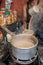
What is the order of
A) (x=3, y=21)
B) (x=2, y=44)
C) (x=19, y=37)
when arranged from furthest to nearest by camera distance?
(x=3, y=21) < (x=2, y=44) < (x=19, y=37)

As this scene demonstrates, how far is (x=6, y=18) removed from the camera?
1.42 meters

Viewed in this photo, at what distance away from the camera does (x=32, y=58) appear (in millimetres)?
728

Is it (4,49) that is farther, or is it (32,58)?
(4,49)

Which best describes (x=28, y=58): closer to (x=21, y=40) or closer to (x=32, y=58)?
(x=32, y=58)

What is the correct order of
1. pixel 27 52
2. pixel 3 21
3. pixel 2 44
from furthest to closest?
pixel 3 21
pixel 2 44
pixel 27 52

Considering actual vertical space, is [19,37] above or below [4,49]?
above

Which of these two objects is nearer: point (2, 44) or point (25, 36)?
point (25, 36)

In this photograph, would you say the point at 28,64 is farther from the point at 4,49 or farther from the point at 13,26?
the point at 13,26

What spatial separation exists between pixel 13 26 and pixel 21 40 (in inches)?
25.7

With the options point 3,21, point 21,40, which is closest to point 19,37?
point 21,40

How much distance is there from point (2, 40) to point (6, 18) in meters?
0.48

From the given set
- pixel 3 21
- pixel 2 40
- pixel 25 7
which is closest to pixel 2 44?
pixel 2 40

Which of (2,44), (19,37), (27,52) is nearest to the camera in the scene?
(27,52)

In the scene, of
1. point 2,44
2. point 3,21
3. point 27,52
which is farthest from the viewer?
point 3,21
